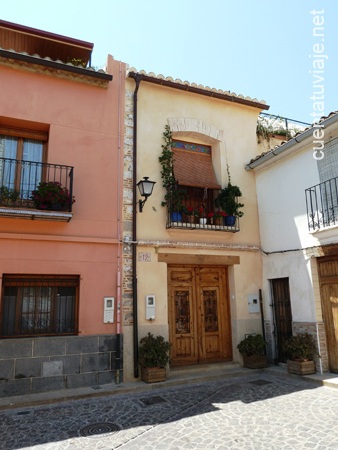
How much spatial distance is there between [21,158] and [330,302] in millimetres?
7312

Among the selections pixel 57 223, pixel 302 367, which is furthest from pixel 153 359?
pixel 57 223

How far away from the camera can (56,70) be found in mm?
7828

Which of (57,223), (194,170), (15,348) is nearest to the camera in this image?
(15,348)

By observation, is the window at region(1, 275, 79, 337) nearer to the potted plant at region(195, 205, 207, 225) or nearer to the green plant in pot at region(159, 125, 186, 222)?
the green plant in pot at region(159, 125, 186, 222)

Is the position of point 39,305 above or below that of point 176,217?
below

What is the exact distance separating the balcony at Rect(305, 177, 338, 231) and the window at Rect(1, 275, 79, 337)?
5.32m

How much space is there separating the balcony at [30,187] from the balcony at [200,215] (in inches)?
96.6

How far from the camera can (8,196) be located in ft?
22.8

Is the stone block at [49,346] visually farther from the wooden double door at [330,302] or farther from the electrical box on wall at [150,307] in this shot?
the wooden double door at [330,302]

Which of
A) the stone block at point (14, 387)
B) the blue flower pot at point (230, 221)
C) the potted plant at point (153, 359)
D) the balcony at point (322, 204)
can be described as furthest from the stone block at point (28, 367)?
the balcony at point (322, 204)

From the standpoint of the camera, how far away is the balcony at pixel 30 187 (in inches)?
270

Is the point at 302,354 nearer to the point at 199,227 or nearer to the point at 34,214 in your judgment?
the point at 199,227

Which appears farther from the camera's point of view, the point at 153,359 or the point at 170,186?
the point at 170,186

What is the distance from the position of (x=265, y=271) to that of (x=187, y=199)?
2776 millimetres
